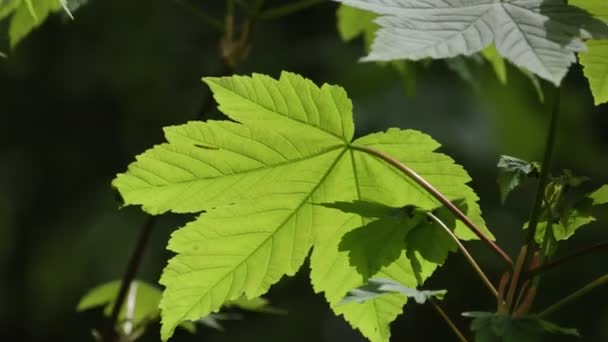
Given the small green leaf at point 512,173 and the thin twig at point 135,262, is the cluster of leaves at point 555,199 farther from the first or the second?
the thin twig at point 135,262

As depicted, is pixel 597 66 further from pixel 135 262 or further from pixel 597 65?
pixel 135 262

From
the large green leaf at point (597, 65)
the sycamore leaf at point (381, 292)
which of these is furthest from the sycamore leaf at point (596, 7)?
the sycamore leaf at point (381, 292)

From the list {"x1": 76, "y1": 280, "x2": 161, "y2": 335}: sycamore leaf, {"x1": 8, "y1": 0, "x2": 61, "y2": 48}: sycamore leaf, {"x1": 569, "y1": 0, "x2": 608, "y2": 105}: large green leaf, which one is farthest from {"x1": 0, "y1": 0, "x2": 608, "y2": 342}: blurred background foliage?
{"x1": 569, "y1": 0, "x2": 608, "y2": 105}: large green leaf

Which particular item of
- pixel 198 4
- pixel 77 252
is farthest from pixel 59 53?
pixel 77 252

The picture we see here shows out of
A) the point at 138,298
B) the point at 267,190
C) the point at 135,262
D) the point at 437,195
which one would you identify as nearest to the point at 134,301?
the point at 138,298

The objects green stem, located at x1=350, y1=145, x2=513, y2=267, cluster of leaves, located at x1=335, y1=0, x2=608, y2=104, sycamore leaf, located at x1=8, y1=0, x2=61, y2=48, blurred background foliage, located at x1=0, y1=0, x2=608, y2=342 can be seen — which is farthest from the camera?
blurred background foliage, located at x1=0, y1=0, x2=608, y2=342

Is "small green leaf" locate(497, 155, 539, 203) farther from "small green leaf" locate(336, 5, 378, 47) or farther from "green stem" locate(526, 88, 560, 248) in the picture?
"small green leaf" locate(336, 5, 378, 47)
